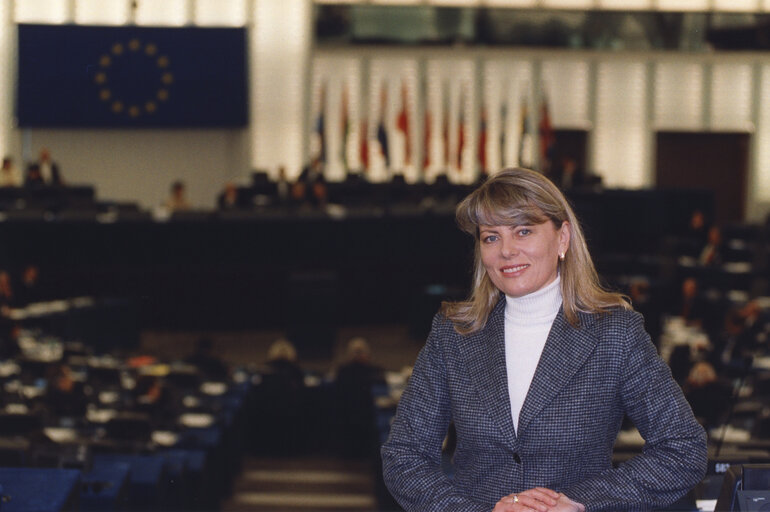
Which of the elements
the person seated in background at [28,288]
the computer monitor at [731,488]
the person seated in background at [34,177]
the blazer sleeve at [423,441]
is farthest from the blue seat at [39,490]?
the person seated in background at [34,177]

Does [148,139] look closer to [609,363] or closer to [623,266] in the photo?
[623,266]

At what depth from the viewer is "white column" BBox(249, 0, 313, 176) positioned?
2325 centimetres

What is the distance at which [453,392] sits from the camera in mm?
2709

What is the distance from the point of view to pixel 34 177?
18.5 m

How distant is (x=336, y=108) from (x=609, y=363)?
70.2 feet

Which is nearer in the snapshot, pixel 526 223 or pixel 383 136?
pixel 526 223

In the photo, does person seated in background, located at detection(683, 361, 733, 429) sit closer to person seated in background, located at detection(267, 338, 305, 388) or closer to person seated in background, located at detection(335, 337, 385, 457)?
person seated in background, located at detection(335, 337, 385, 457)

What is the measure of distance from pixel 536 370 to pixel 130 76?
64.7ft

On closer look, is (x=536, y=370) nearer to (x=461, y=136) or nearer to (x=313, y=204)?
(x=313, y=204)

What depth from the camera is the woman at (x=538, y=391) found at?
2.56m

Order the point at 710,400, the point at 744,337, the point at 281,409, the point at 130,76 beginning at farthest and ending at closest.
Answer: the point at 130,76
the point at 744,337
the point at 281,409
the point at 710,400

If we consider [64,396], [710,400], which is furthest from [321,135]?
[710,400]

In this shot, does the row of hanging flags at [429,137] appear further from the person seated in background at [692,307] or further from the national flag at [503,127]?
the person seated in background at [692,307]

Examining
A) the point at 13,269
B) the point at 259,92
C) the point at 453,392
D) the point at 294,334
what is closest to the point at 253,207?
the point at 294,334
